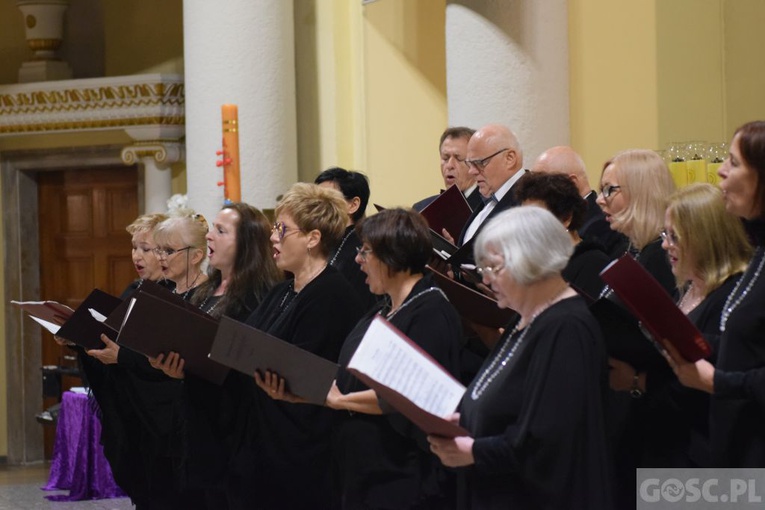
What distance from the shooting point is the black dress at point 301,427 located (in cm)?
475

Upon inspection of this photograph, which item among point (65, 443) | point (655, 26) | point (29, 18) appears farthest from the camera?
point (29, 18)

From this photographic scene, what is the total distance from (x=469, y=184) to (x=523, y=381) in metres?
3.23

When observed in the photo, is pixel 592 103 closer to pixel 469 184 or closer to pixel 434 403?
pixel 469 184

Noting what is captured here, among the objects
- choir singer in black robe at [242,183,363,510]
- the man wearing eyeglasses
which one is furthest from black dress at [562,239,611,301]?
the man wearing eyeglasses

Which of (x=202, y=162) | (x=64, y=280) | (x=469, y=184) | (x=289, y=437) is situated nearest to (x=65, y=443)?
(x=202, y=162)

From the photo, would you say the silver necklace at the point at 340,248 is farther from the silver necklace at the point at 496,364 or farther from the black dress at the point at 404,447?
the silver necklace at the point at 496,364

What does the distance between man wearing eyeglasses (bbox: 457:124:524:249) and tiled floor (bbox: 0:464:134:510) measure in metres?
3.45

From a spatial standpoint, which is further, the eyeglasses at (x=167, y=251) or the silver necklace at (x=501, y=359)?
the eyeglasses at (x=167, y=251)

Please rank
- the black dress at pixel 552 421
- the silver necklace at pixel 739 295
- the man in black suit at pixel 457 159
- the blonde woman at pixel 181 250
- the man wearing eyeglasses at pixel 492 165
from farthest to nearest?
the man in black suit at pixel 457 159, the blonde woman at pixel 181 250, the man wearing eyeglasses at pixel 492 165, the silver necklace at pixel 739 295, the black dress at pixel 552 421

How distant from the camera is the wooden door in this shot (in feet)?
36.2

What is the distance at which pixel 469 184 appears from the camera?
6.45 meters

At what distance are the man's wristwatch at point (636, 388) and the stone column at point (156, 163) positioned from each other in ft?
22.1

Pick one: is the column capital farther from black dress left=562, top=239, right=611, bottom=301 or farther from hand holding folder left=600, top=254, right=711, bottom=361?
hand holding folder left=600, top=254, right=711, bottom=361

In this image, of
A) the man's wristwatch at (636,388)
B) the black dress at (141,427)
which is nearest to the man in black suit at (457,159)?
the black dress at (141,427)
